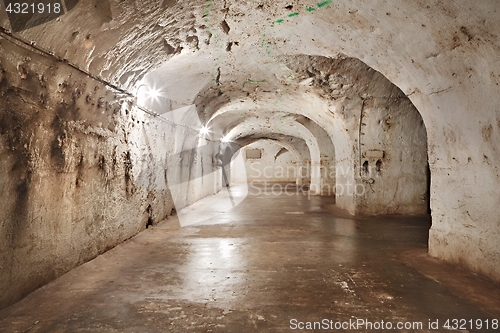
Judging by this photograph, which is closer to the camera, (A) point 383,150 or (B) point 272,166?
(A) point 383,150

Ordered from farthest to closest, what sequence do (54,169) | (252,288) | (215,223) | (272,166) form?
(272,166), (215,223), (54,169), (252,288)

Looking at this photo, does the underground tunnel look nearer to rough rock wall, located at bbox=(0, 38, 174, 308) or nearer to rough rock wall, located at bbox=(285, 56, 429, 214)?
rough rock wall, located at bbox=(0, 38, 174, 308)

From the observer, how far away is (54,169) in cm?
317

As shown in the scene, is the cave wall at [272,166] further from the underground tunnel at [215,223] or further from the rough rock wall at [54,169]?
the rough rock wall at [54,169]

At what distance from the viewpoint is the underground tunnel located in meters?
2.48

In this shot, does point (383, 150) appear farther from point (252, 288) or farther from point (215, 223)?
point (252, 288)

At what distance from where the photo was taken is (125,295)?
9.05 ft

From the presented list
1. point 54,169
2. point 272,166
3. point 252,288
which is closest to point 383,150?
point 252,288

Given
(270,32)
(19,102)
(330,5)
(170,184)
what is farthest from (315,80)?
(19,102)

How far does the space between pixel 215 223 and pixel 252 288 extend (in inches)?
138

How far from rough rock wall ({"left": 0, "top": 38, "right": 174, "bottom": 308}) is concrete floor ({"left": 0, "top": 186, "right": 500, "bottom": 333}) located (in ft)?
0.78

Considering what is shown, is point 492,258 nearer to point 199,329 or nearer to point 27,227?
point 199,329

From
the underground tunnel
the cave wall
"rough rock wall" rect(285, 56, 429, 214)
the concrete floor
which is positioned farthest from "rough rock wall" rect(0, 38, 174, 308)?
the cave wall

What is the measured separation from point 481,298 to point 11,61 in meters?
4.10
